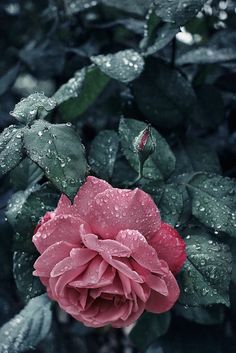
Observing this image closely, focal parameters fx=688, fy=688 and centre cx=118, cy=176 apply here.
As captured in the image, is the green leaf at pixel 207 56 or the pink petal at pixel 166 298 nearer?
the pink petal at pixel 166 298

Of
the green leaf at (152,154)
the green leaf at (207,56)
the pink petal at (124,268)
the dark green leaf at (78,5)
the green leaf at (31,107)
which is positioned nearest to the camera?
the pink petal at (124,268)

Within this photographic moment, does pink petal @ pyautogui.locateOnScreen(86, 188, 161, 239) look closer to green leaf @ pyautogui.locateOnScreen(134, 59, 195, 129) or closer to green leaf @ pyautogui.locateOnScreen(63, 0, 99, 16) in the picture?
green leaf @ pyautogui.locateOnScreen(134, 59, 195, 129)

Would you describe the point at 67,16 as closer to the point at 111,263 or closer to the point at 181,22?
the point at 181,22

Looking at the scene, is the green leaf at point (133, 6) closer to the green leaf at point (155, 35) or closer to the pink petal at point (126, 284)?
the green leaf at point (155, 35)

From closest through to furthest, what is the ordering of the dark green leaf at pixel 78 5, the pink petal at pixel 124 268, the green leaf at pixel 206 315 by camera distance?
the pink petal at pixel 124 268, the green leaf at pixel 206 315, the dark green leaf at pixel 78 5

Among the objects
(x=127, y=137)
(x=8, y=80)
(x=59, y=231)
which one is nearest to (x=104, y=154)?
(x=127, y=137)

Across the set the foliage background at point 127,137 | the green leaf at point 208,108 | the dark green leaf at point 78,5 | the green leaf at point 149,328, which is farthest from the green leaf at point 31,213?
the dark green leaf at point 78,5
